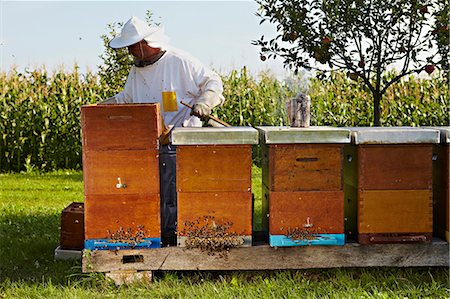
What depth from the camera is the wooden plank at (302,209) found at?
3916 millimetres

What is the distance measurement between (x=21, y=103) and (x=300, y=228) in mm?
7813

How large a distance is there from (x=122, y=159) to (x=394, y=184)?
1529mm

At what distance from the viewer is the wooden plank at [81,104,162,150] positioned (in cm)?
384

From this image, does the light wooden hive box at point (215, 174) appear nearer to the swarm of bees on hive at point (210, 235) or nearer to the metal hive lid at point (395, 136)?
the swarm of bees on hive at point (210, 235)

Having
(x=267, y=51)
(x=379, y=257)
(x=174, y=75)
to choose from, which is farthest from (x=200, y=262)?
(x=267, y=51)

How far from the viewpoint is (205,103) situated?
4.42 metres

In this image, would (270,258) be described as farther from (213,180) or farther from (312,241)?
(213,180)

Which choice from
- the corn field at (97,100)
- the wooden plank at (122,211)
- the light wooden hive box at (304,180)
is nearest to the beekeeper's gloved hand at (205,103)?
the light wooden hive box at (304,180)

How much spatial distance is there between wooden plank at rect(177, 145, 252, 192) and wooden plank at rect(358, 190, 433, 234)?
68cm

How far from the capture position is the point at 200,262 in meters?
4.00

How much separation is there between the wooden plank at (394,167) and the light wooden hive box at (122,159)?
1.16m

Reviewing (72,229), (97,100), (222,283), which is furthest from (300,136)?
(97,100)

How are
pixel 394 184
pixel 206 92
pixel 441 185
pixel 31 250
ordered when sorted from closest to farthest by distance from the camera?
pixel 394 184
pixel 441 185
pixel 206 92
pixel 31 250

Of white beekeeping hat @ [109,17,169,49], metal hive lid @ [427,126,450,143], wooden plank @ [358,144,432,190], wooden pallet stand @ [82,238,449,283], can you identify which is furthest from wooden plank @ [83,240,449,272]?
white beekeeping hat @ [109,17,169,49]
